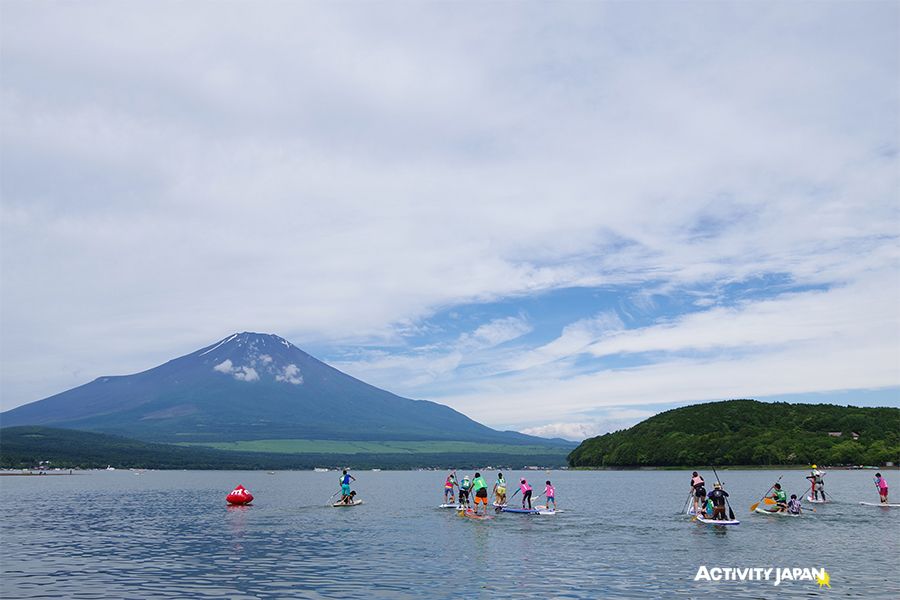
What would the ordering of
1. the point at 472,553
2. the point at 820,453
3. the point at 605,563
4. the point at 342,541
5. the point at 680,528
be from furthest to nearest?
the point at 820,453 → the point at 680,528 → the point at 342,541 → the point at 472,553 → the point at 605,563

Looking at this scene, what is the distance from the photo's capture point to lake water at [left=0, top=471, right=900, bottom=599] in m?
27.0

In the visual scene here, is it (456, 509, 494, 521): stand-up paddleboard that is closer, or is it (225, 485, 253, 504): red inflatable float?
(456, 509, 494, 521): stand-up paddleboard

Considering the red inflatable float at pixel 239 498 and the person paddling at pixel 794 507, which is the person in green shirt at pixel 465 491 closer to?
the person paddling at pixel 794 507

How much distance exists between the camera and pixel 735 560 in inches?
1323

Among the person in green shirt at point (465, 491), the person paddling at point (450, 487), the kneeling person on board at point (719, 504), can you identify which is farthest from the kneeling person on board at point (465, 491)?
the kneeling person on board at point (719, 504)

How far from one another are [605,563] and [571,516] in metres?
25.7

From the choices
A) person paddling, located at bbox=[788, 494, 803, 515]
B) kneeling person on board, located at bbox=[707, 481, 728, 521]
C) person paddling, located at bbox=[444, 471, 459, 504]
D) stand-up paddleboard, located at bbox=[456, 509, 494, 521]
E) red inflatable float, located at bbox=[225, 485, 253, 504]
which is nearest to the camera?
kneeling person on board, located at bbox=[707, 481, 728, 521]

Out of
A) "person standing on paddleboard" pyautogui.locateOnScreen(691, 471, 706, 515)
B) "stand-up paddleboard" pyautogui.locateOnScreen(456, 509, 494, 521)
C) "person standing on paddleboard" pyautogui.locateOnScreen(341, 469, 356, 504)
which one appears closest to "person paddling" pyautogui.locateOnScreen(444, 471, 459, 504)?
"stand-up paddleboard" pyautogui.locateOnScreen(456, 509, 494, 521)

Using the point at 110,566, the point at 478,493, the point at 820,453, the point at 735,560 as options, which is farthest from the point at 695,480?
the point at 820,453

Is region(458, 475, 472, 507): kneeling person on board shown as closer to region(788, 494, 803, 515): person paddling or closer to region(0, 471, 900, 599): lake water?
region(0, 471, 900, 599): lake water

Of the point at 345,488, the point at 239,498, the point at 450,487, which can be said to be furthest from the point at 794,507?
the point at 239,498

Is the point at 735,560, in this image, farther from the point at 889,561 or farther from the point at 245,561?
the point at 245,561

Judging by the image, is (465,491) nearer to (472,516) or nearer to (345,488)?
(472,516)

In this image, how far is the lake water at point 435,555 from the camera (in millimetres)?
26969
